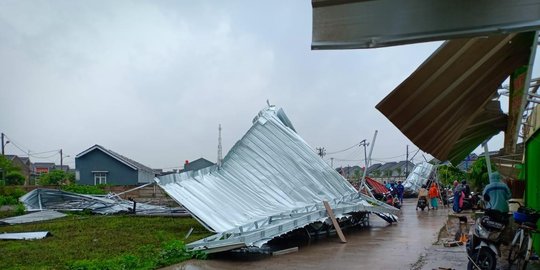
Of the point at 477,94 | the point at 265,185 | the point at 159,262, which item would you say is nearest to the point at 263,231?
the point at 159,262

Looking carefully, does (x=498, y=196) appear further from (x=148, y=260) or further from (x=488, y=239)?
(x=148, y=260)

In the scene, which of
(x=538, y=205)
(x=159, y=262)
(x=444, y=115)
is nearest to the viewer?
(x=444, y=115)

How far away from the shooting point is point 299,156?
1322 centimetres

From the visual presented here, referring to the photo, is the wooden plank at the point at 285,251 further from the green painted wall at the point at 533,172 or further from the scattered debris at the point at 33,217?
the scattered debris at the point at 33,217

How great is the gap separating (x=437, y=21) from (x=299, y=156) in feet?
36.0

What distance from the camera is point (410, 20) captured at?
7.60ft

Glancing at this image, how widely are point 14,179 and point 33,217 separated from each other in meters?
23.6

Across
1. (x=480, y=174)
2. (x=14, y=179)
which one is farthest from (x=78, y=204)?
(x=14, y=179)

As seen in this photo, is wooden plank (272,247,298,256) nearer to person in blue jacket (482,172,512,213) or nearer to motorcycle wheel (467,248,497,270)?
motorcycle wheel (467,248,497,270)

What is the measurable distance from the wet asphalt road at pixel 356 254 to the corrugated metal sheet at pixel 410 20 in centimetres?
636

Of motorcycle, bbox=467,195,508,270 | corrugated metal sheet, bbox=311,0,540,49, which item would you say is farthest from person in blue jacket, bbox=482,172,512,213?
corrugated metal sheet, bbox=311,0,540,49

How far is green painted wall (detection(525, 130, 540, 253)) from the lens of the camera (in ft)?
24.3

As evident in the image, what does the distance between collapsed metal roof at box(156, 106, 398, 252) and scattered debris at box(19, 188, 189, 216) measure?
6.87 metres

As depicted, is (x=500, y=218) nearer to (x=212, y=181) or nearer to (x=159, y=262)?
(x=159, y=262)
